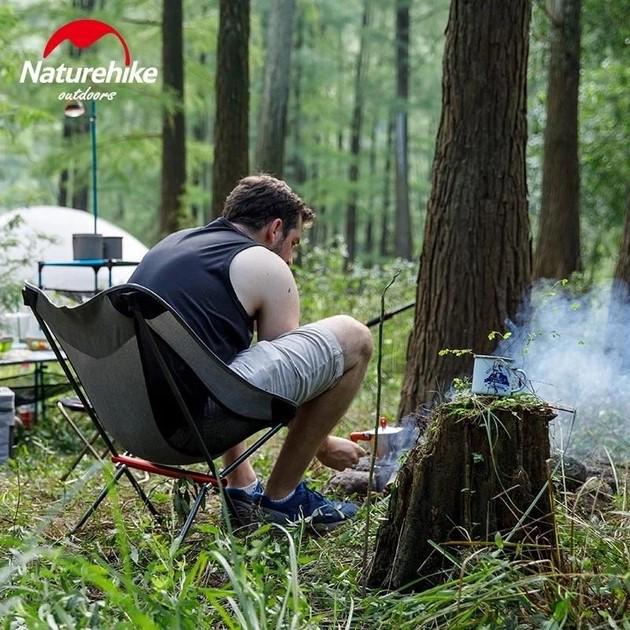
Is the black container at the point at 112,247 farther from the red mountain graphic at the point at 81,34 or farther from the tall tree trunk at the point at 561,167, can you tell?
the tall tree trunk at the point at 561,167

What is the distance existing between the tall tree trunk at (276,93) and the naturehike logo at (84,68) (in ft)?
3.51

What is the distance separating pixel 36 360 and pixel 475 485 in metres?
2.92

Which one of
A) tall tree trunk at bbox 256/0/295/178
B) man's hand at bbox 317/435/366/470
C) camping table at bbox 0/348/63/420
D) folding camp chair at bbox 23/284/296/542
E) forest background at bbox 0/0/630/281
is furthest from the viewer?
forest background at bbox 0/0/630/281

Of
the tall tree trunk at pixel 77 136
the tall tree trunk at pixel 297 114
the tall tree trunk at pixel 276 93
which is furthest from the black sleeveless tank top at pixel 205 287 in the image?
the tall tree trunk at pixel 297 114

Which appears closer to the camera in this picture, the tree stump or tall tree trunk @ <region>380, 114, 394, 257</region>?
the tree stump

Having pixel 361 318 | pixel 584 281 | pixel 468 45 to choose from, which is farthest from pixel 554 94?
pixel 468 45

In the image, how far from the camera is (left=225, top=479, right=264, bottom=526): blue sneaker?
2.92 m

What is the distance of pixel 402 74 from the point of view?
20.0m

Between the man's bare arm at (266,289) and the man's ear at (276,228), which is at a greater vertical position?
the man's ear at (276,228)

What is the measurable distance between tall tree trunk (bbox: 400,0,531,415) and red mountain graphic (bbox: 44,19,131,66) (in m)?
3.01

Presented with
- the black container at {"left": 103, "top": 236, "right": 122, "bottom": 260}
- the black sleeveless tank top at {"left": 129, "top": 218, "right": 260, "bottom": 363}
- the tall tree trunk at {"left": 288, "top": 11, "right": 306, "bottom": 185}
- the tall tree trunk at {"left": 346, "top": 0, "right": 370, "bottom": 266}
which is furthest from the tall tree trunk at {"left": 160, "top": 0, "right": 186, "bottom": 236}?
the tall tree trunk at {"left": 346, "top": 0, "right": 370, "bottom": 266}

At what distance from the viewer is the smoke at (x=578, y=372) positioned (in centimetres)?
361

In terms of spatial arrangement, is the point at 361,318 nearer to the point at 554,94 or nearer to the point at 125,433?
the point at 554,94

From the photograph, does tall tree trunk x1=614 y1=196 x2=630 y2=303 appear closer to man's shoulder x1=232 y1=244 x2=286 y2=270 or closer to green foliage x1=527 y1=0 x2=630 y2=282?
man's shoulder x1=232 y1=244 x2=286 y2=270
